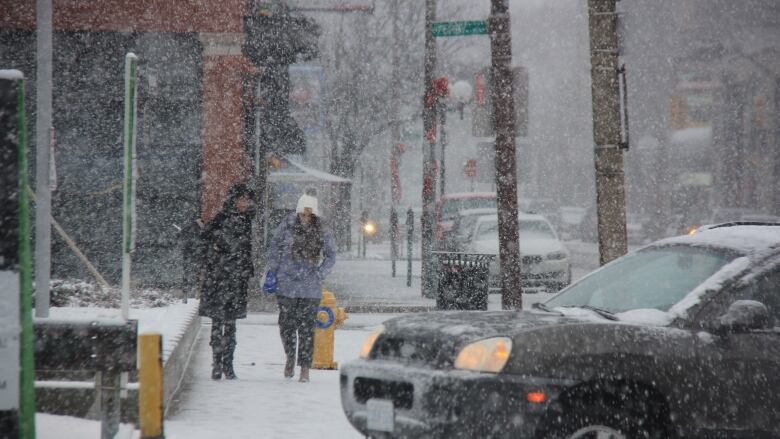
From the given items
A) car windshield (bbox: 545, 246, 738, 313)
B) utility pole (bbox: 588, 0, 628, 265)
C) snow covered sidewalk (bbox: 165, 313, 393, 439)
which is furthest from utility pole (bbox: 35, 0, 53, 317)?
utility pole (bbox: 588, 0, 628, 265)

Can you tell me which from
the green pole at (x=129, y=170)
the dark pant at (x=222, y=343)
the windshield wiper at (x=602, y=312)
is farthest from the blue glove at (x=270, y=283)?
the windshield wiper at (x=602, y=312)

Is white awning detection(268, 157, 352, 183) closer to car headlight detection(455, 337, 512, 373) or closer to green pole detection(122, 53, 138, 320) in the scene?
green pole detection(122, 53, 138, 320)

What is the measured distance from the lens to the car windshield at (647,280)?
6105 millimetres

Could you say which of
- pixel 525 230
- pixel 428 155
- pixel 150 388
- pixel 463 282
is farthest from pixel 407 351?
pixel 525 230

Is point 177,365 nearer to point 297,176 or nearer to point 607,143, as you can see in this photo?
point 607,143

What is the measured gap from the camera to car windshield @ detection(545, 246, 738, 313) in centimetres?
611

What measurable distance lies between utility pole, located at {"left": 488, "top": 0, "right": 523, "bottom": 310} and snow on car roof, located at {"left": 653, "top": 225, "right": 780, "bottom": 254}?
3.94m

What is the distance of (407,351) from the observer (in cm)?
584

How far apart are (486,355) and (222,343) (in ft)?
16.8

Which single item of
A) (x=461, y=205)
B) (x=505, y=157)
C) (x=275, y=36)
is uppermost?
(x=275, y=36)

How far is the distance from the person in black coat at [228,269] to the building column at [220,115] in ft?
30.7

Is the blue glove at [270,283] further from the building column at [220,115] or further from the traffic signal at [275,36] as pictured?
the traffic signal at [275,36]

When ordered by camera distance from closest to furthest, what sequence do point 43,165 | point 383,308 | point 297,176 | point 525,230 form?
point 43,165
point 383,308
point 525,230
point 297,176

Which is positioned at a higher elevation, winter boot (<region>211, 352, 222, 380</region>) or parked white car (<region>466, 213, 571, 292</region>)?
parked white car (<region>466, 213, 571, 292</region>)
